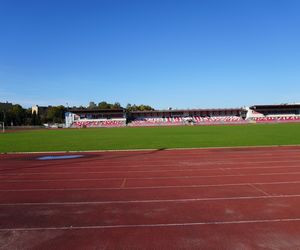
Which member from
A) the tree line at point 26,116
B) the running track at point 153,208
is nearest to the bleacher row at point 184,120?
the tree line at point 26,116

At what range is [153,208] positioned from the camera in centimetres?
693

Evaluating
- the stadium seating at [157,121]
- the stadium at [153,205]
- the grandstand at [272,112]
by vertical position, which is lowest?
the stadium at [153,205]

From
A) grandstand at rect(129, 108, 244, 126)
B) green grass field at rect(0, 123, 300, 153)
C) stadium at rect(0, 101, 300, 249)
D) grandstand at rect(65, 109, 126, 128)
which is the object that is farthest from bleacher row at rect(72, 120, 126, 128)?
stadium at rect(0, 101, 300, 249)

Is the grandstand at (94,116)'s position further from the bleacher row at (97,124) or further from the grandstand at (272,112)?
the grandstand at (272,112)

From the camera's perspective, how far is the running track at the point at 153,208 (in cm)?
515

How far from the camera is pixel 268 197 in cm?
761

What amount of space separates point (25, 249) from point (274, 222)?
3.97 meters

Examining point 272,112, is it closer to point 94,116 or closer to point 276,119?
point 276,119

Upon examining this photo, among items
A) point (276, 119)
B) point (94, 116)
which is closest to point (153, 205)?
point (276, 119)

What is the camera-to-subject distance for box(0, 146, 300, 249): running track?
5152 millimetres

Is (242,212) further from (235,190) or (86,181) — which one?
→ (86,181)

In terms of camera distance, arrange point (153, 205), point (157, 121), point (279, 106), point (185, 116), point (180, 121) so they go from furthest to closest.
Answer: point (185, 116), point (279, 106), point (157, 121), point (180, 121), point (153, 205)

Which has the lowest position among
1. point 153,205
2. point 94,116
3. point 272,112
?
point 153,205

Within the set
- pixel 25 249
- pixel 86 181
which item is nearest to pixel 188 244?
pixel 25 249
